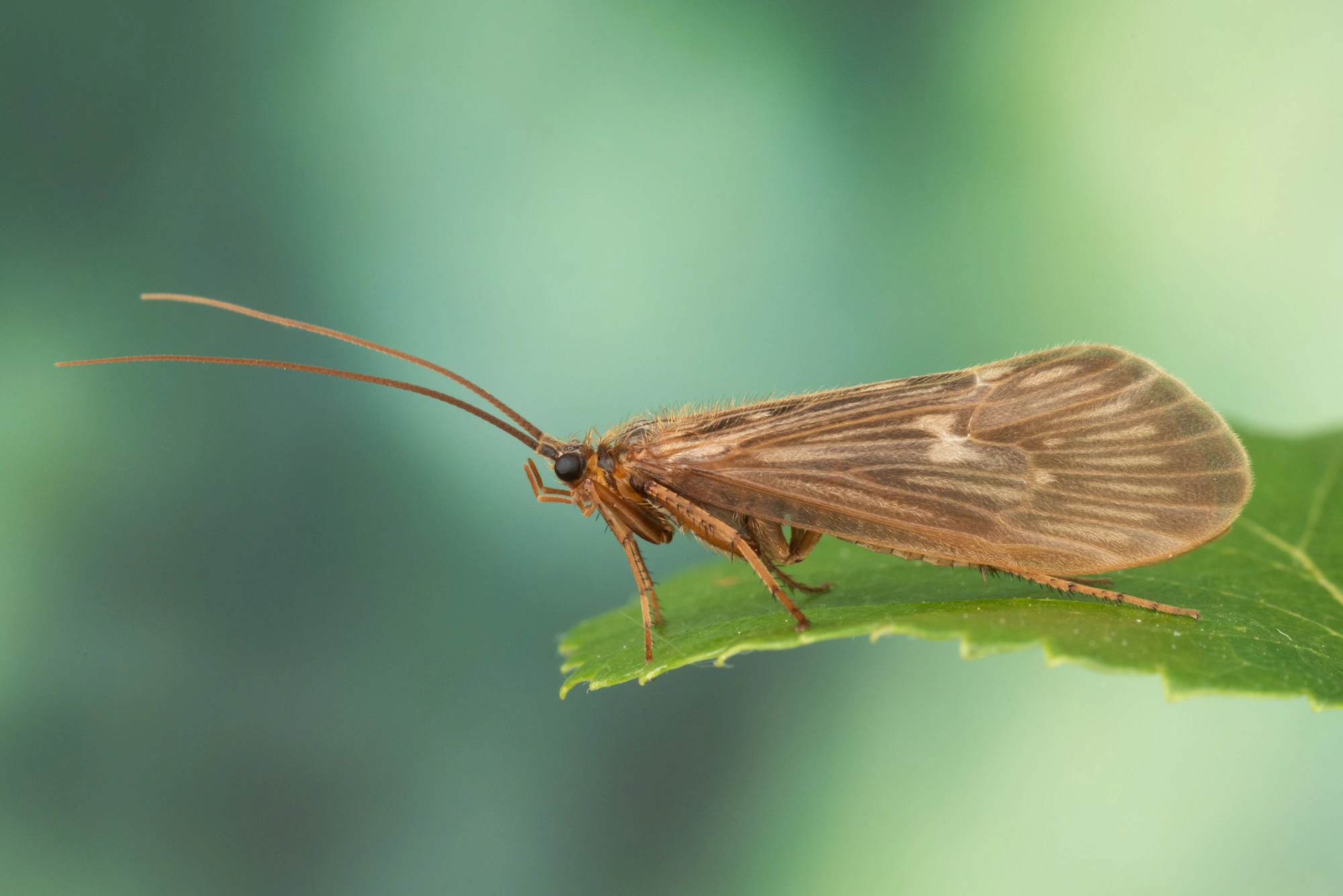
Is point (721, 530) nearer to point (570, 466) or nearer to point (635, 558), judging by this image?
point (635, 558)

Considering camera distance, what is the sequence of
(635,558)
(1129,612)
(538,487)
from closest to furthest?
(1129,612) < (635,558) < (538,487)

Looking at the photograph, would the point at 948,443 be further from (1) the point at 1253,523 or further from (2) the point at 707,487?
(1) the point at 1253,523

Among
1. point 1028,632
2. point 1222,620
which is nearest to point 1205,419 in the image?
point 1222,620

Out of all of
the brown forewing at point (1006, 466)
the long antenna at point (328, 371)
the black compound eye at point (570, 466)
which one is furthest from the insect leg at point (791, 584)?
the long antenna at point (328, 371)

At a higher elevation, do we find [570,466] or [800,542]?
[570,466]

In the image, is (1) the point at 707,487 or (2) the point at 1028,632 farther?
(1) the point at 707,487

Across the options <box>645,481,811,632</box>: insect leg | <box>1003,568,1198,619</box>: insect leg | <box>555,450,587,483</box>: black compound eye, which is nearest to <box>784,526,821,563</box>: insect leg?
<box>645,481,811,632</box>: insect leg

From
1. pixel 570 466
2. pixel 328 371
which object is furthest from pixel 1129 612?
pixel 328 371

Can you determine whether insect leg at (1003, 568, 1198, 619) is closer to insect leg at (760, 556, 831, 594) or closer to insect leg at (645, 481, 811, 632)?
insect leg at (645, 481, 811, 632)

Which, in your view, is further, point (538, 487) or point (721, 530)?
point (538, 487)
